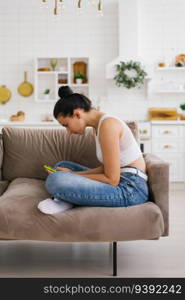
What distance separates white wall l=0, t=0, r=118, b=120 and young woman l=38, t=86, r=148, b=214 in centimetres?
440

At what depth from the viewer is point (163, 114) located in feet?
23.1

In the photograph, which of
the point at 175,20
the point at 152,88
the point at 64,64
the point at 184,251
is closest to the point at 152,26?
the point at 175,20

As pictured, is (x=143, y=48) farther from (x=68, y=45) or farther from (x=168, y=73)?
(x=68, y=45)

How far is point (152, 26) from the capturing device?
7324 mm

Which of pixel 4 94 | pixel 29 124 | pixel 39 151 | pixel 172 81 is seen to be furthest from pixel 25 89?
pixel 39 151

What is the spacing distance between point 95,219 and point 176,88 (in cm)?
466

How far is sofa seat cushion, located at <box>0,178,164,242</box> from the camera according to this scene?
2.93 metres

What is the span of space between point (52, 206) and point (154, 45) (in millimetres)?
4898

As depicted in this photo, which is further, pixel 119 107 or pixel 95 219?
pixel 119 107

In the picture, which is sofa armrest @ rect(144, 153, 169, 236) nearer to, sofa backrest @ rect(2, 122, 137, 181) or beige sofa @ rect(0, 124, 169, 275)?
beige sofa @ rect(0, 124, 169, 275)

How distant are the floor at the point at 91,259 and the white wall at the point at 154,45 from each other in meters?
3.55

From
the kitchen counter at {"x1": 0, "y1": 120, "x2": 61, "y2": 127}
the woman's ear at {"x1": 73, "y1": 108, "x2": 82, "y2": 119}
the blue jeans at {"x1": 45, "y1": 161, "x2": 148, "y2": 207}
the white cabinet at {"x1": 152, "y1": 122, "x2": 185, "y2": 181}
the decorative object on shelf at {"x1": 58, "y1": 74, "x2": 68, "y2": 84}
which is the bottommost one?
the white cabinet at {"x1": 152, "y1": 122, "x2": 185, "y2": 181}

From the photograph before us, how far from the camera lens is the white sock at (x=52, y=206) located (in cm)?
292

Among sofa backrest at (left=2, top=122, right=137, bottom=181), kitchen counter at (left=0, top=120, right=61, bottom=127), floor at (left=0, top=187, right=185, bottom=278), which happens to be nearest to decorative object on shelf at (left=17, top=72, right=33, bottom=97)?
kitchen counter at (left=0, top=120, right=61, bottom=127)
